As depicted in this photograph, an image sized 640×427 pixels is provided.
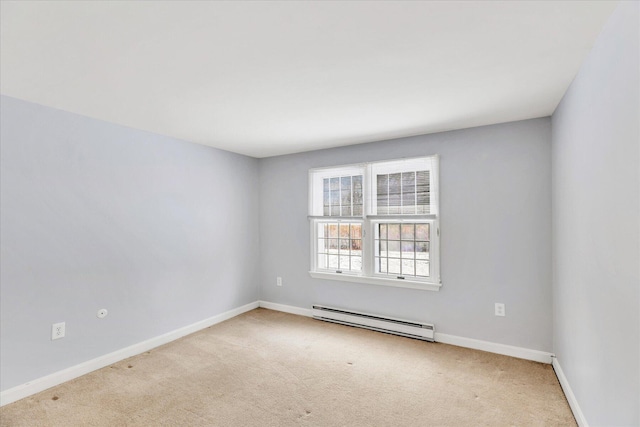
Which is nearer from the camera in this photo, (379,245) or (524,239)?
(524,239)

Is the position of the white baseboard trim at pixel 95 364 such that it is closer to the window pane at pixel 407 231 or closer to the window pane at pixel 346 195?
the window pane at pixel 346 195

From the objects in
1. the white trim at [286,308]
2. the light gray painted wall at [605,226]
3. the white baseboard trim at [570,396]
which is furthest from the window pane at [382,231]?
the white baseboard trim at [570,396]

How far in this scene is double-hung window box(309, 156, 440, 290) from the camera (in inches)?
138

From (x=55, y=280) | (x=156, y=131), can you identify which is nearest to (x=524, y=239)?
(x=156, y=131)

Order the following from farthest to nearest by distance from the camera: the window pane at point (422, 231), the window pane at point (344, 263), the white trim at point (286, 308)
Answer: the white trim at point (286, 308) → the window pane at point (344, 263) → the window pane at point (422, 231)

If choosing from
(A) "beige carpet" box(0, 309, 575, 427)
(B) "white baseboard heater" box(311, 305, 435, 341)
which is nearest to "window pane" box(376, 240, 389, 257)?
(B) "white baseboard heater" box(311, 305, 435, 341)

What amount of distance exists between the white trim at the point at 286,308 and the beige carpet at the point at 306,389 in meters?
0.90

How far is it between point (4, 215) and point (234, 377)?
2.17 meters

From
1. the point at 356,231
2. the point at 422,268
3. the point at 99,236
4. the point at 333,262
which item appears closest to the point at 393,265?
the point at 422,268

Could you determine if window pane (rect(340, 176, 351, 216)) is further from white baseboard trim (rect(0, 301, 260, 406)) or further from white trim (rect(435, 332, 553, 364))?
white baseboard trim (rect(0, 301, 260, 406))

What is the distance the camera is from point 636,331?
1.27 meters

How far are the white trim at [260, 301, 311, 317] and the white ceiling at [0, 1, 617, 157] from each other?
2613mm

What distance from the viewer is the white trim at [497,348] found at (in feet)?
9.57

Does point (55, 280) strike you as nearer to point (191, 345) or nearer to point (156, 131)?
point (191, 345)
